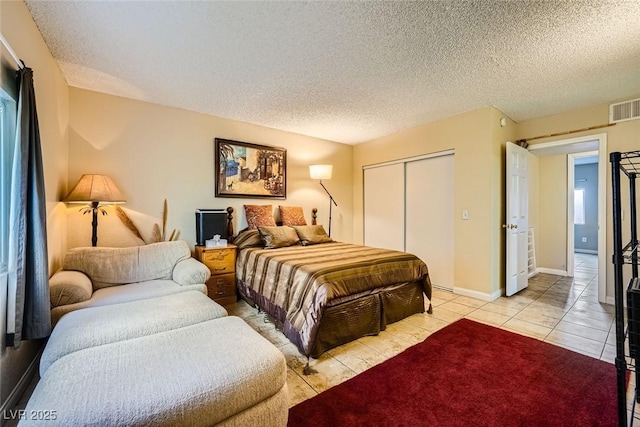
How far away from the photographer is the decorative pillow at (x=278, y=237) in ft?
11.1

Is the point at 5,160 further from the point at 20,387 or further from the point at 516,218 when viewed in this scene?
the point at 516,218

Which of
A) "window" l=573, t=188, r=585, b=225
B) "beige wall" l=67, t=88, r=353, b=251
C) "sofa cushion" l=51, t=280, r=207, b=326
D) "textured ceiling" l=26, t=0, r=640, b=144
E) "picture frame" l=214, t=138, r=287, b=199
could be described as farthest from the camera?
"window" l=573, t=188, r=585, b=225

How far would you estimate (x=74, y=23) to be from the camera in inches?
74.0

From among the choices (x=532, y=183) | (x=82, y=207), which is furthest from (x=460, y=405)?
(x=532, y=183)

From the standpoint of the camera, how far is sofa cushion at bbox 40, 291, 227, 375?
56.3 inches

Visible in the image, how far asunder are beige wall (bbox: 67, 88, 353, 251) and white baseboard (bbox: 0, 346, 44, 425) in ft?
4.38

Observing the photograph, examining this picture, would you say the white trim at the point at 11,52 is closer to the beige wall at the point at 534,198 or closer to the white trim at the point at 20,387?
the white trim at the point at 20,387

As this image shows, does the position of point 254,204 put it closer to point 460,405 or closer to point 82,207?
point 82,207

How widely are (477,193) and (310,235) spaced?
7.47 ft

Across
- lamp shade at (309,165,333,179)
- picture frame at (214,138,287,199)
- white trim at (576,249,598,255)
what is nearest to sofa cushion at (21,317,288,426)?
picture frame at (214,138,287,199)

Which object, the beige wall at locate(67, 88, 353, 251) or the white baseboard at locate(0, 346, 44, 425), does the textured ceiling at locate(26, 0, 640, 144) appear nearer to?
the beige wall at locate(67, 88, 353, 251)

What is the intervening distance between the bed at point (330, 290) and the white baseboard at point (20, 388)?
5.50ft

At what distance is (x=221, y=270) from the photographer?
10.6ft

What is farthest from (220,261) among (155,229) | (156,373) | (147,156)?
(156,373)
